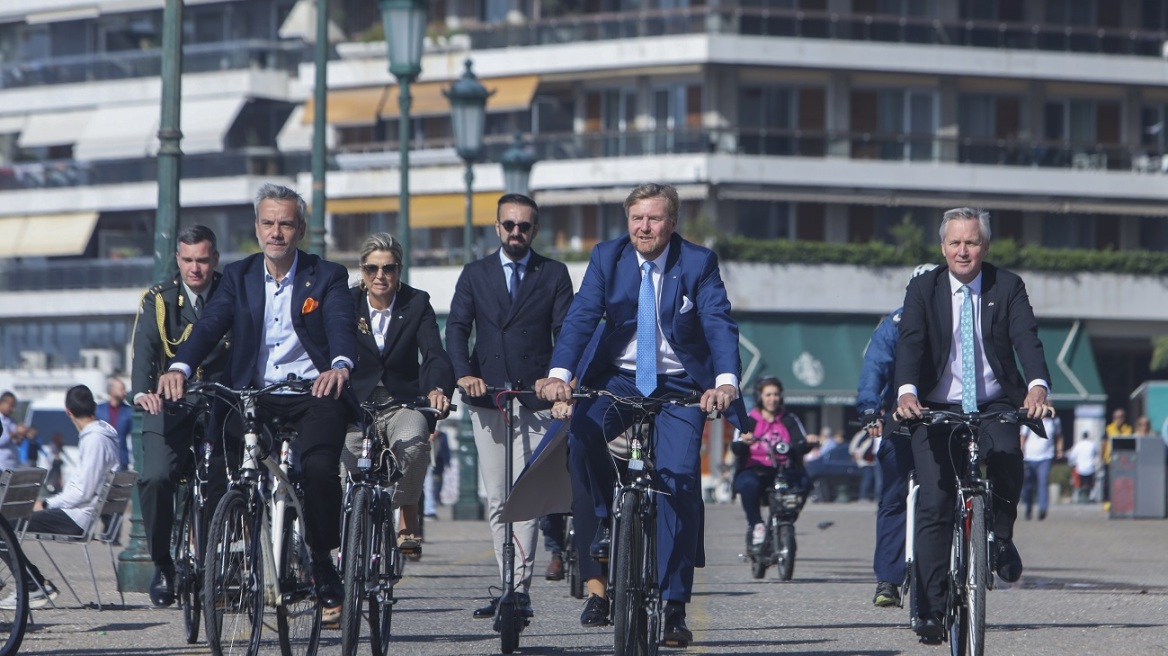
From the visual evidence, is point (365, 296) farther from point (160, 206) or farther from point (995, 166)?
point (995, 166)

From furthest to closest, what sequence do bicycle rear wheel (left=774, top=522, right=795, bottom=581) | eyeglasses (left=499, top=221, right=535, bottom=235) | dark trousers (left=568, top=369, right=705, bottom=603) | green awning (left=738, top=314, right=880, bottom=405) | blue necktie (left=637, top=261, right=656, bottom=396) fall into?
green awning (left=738, top=314, right=880, bottom=405) < bicycle rear wheel (left=774, top=522, right=795, bottom=581) < eyeglasses (left=499, top=221, right=535, bottom=235) < blue necktie (left=637, top=261, right=656, bottom=396) < dark trousers (left=568, top=369, right=705, bottom=603)

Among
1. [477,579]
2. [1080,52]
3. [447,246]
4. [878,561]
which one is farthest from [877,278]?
[878,561]

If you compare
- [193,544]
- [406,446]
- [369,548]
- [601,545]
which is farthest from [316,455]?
[406,446]

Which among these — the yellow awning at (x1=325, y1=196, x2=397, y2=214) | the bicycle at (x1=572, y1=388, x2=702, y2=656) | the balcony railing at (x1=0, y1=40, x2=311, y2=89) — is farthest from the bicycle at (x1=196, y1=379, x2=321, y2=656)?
the balcony railing at (x1=0, y1=40, x2=311, y2=89)

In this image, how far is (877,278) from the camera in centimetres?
5238

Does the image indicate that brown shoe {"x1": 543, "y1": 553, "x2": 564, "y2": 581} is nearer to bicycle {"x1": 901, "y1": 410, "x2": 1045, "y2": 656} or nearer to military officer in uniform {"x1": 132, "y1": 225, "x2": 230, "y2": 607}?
military officer in uniform {"x1": 132, "y1": 225, "x2": 230, "y2": 607}

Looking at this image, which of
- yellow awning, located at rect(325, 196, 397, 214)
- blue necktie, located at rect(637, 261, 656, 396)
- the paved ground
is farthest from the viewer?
yellow awning, located at rect(325, 196, 397, 214)

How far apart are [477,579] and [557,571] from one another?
2.44 metres

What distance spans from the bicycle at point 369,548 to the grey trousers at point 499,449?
4.21 ft

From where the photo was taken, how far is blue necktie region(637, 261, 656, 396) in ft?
30.6

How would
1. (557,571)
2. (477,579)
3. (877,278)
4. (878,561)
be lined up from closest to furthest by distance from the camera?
(878,561), (557,571), (477,579), (877,278)

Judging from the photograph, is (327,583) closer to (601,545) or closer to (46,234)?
(601,545)

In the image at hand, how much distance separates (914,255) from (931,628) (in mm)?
43066

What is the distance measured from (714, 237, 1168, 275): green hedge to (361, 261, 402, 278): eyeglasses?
131 ft
